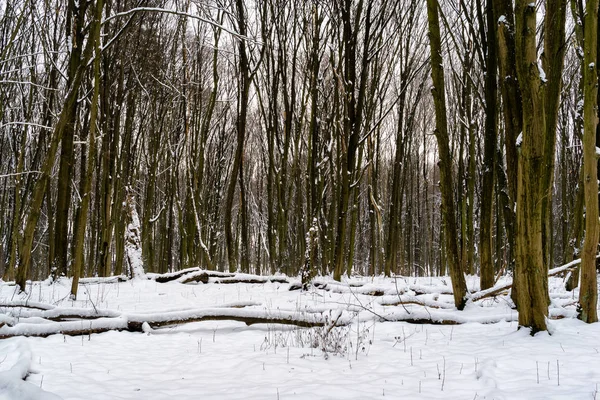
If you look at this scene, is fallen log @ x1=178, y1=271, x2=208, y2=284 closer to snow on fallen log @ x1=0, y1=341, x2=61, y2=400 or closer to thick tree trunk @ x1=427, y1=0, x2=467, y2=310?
snow on fallen log @ x1=0, y1=341, x2=61, y2=400

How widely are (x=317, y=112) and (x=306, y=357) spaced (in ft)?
32.0

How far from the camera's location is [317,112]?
39.8 ft

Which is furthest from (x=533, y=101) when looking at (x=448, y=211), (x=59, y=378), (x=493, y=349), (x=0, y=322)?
(x=0, y=322)

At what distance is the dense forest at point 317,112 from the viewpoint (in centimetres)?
359

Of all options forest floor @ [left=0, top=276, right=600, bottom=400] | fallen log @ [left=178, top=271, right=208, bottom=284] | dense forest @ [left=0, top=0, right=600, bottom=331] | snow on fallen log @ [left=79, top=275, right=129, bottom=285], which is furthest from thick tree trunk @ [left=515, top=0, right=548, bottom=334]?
snow on fallen log @ [left=79, top=275, right=129, bottom=285]

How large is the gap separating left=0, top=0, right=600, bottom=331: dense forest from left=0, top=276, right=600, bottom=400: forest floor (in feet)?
1.82

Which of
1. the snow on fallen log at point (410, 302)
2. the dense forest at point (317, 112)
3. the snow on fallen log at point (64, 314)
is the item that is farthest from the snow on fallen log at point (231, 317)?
the dense forest at point (317, 112)

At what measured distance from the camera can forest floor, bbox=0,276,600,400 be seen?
2334mm

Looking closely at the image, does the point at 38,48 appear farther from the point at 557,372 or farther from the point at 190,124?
the point at 557,372

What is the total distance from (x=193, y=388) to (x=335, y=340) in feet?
4.53

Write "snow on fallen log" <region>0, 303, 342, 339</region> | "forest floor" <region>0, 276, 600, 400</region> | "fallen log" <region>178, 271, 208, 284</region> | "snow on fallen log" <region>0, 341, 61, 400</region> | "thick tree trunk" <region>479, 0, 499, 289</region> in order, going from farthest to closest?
"fallen log" <region>178, 271, 208, 284</region> → "thick tree trunk" <region>479, 0, 499, 289</region> → "snow on fallen log" <region>0, 303, 342, 339</region> → "forest floor" <region>0, 276, 600, 400</region> → "snow on fallen log" <region>0, 341, 61, 400</region>

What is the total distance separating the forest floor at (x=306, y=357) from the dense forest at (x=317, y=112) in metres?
0.55

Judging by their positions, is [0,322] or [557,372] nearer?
[557,372]

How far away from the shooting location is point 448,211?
4711 mm
